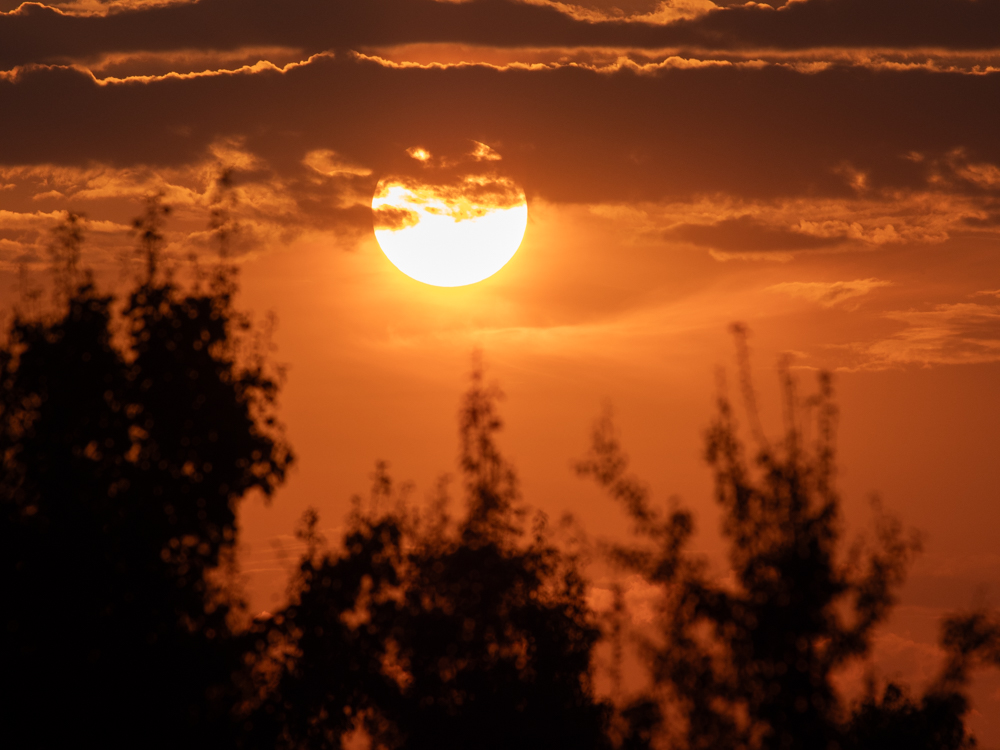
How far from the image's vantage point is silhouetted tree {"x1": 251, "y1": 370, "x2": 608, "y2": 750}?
71.5 feet

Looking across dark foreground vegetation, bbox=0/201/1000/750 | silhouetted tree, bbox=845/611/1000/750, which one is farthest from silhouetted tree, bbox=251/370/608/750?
silhouetted tree, bbox=845/611/1000/750

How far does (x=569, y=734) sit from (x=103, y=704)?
12.3 meters

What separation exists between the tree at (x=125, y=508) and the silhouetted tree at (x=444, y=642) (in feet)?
6.29

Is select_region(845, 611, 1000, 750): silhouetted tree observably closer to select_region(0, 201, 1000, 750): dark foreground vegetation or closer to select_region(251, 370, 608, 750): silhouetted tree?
select_region(0, 201, 1000, 750): dark foreground vegetation

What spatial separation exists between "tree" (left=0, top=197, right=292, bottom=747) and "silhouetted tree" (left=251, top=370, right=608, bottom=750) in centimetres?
192

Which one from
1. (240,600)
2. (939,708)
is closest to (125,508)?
(240,600)

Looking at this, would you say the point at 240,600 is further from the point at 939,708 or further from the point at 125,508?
the point at 939,708

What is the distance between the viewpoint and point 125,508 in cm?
1894

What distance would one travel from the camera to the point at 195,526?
66.5ft

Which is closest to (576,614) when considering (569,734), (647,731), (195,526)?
(569,734)

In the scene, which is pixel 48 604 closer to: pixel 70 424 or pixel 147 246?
pixel 70 424

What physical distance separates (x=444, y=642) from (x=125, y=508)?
1022 centimetres

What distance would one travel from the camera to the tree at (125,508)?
723 inches

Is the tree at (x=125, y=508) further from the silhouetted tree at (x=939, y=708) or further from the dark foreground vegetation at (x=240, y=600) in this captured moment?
the silhouetted tree at (x=939, y=708)
